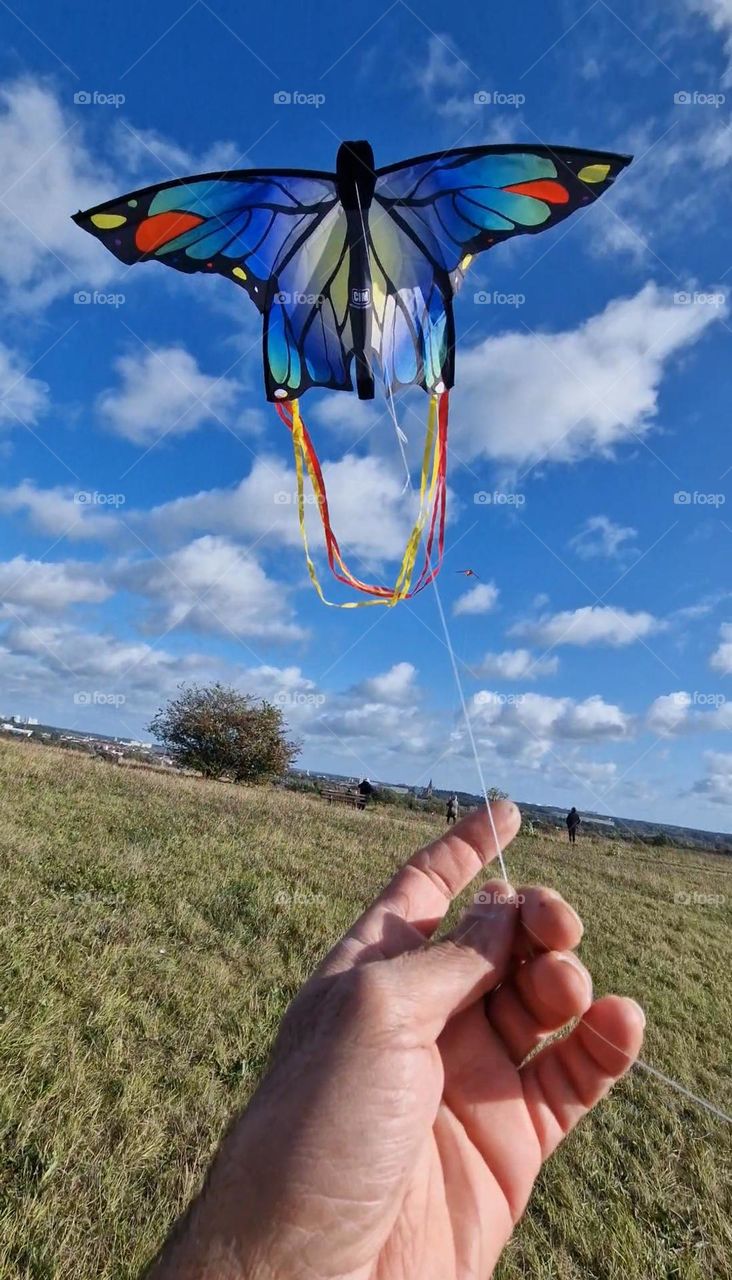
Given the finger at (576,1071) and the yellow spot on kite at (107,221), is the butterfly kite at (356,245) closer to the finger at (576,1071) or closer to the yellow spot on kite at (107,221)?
the yellow spot on kite at (107,221)

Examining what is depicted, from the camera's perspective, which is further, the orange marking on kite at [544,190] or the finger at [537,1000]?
the orange marking on kite at [544,190]

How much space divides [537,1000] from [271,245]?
121 inches

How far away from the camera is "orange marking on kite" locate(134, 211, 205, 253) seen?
271 centimetres

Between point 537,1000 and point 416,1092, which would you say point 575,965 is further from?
point 416,1092

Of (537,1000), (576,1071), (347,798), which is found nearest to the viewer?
(537,1000)

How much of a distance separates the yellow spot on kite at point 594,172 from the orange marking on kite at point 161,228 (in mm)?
1528

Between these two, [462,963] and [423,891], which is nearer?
[462,963]

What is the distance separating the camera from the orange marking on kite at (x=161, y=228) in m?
2.71

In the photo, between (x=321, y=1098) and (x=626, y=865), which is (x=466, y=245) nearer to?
(x=321, y=1098)

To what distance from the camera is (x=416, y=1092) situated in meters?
1.68

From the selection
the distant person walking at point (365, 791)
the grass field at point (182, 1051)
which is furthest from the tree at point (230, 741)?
the grass field at point (182, 1051)

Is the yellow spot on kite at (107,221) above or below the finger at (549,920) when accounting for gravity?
above

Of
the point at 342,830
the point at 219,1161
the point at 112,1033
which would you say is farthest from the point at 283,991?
the point at 342,830

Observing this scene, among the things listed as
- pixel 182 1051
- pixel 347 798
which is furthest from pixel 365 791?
pixel 182 1051
